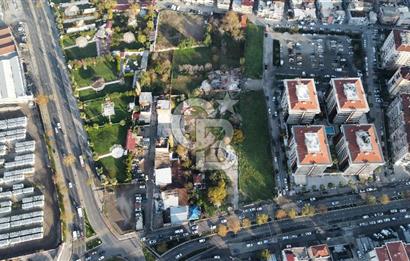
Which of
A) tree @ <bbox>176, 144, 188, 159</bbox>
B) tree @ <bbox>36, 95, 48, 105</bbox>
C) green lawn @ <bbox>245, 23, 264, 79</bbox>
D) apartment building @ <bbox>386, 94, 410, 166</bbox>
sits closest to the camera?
apartment building @ <bbox>386, 94, 410, 166</bbox>

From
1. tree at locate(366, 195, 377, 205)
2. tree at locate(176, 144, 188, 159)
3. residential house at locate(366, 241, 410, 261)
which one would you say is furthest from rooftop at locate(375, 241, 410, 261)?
tree at locate(176, 144, 188, 159)

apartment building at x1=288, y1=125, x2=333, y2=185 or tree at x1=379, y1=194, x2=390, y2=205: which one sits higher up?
apartment building at x1=288, y1=125, x2=333, y2=185

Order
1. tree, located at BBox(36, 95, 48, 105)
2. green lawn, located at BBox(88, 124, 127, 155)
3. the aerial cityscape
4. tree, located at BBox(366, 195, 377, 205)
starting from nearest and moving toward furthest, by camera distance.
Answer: the aerial cityscape < tree, located at BBox(366, 195, 377, 205) < green lawn, located at BBox(88, 124, 127, 155) < tree, located at BBox(36, 95, 48, 105)

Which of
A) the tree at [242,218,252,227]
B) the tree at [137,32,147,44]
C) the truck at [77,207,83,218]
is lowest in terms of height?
the tree at [242,218,252,227]

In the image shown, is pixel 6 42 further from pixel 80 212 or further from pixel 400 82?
pixel 400 82

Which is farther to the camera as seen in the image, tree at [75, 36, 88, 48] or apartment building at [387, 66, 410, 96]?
tree at [75, 36, 88, 48]

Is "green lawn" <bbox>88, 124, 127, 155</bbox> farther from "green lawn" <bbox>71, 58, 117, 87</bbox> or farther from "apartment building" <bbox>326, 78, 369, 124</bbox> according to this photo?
"apartment building" <bbox>326, 78, 369, 124</bbox>

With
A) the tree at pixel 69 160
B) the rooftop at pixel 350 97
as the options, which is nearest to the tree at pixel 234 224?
the rooftop at pixel 350 97
